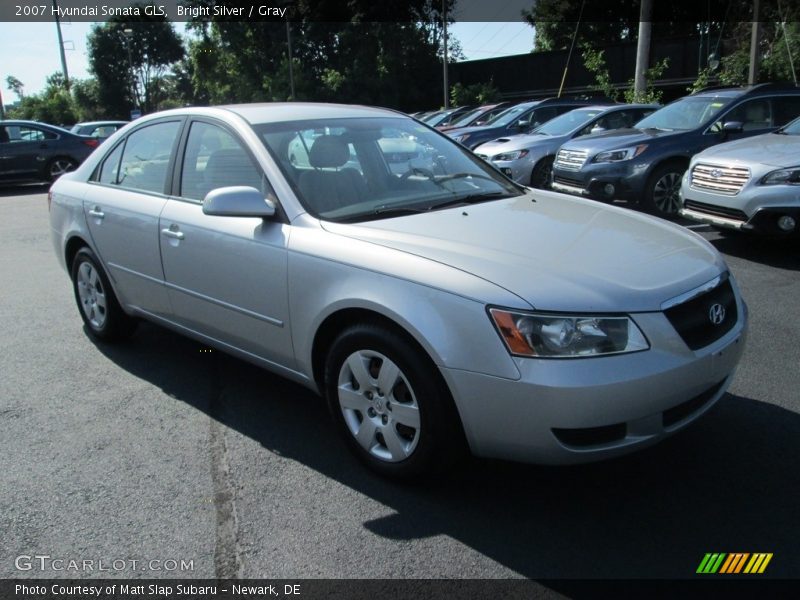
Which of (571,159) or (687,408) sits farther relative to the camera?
(571,159)

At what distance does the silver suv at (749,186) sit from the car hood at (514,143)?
4260 millimetres

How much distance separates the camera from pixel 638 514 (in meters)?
2.92

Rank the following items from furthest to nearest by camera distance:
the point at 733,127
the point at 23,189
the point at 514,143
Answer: the point at 23,189, the point at 514,143, the point at 733,127

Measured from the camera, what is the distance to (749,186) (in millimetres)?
6715

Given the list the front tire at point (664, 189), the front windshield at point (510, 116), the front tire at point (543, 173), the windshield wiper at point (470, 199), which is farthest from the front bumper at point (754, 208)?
the front windshield at point (510, 116)

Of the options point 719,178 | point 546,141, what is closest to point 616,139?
point 546,141

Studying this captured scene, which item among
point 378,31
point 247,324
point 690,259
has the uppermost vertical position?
point 378,31

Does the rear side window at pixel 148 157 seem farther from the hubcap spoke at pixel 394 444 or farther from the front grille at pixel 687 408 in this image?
the front grille at pixel 687 408

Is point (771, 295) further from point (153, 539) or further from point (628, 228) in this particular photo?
point (153, 539)

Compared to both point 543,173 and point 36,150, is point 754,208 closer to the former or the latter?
point 543,173

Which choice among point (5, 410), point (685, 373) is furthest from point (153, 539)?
point (685, 373)

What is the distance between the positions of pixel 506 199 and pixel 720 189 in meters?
3.96

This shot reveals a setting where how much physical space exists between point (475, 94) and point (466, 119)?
61.3ft

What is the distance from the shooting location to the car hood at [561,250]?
275 cm
